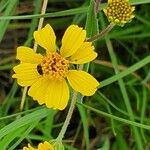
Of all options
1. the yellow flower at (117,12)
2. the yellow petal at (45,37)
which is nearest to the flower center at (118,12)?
the yellow flower at (117,12)

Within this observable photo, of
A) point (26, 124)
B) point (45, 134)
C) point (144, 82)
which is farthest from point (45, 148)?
point (144, 82)

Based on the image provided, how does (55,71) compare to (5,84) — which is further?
(5,84)

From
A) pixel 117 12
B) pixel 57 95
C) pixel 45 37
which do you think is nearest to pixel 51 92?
pixel 57 95

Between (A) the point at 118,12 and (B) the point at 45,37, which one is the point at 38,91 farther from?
(A) the point at 118,12

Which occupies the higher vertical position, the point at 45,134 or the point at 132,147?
the point at 45,134

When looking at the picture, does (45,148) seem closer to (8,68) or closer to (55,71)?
(55,71)

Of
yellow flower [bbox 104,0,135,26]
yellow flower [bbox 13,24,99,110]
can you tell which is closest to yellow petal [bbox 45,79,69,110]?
yellow flower [bbox 13,24,99,110]
